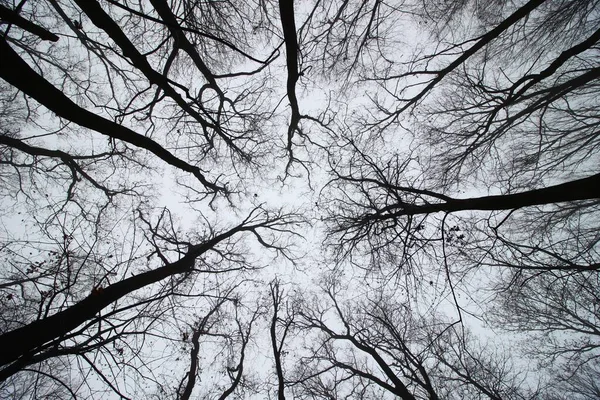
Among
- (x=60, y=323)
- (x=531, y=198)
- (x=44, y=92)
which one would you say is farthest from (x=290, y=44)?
(x=60, y=323)

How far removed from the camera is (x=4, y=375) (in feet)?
8.39

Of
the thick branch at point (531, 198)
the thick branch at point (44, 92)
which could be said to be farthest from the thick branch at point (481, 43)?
the thick branch at point (44, 92)

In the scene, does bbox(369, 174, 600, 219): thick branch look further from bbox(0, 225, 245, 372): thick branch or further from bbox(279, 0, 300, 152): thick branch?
bbox(0, 225, 245, 372): thick branch

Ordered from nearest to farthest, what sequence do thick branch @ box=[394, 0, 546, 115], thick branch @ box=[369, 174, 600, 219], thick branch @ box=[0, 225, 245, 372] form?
thick branch @ box=[369, 174, 600, 219] → thick branch @ box=[0, 225, 245, 372] → thick branch @ box=[394, 0, 546, 115]

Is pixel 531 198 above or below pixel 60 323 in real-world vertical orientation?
above

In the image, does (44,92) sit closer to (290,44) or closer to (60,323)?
(60,323)

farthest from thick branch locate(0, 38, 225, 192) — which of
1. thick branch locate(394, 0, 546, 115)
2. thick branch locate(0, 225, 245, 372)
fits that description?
thick branch locate(394, 0, 546, 115)

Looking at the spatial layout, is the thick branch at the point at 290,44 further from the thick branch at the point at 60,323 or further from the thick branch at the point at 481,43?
the thick branch at the point at 60,323

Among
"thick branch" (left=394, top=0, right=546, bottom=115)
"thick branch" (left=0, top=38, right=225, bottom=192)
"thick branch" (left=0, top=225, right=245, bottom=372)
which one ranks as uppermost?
"thick branch" (left=394, top=0, right=546, bottom=115)

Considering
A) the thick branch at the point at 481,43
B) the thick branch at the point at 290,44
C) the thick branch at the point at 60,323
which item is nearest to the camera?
the thick branch at the point at 60,323

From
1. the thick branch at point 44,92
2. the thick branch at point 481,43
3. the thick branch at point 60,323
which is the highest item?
the thick branch at point 481,43

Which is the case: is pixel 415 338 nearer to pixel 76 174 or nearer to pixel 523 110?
pixel 523 110

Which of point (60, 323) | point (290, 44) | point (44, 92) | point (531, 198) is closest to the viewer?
point (44, 92)

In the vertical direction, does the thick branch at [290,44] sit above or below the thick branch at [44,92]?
above
